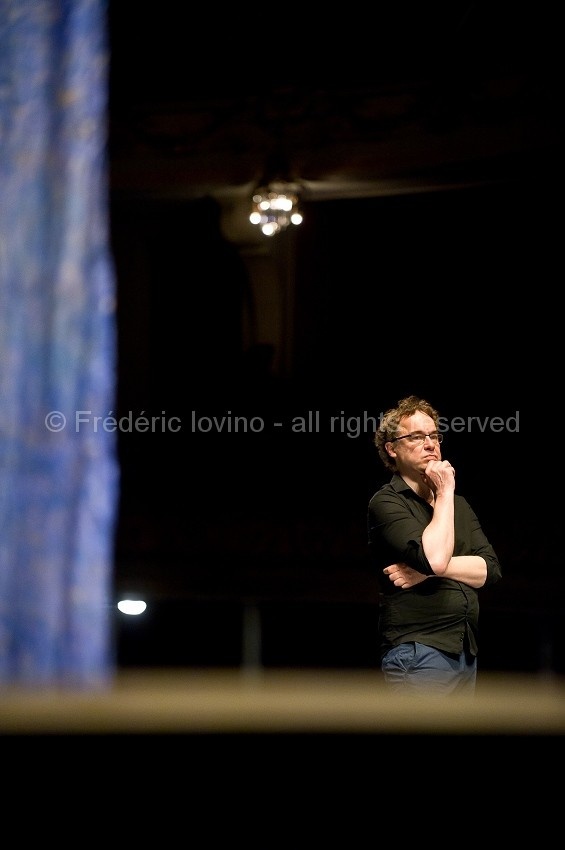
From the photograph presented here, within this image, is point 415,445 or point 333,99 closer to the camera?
point 415,445

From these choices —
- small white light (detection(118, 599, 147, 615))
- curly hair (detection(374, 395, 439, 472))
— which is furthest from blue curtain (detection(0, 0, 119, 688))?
curly hair (detection(374, 395, 439, 472))

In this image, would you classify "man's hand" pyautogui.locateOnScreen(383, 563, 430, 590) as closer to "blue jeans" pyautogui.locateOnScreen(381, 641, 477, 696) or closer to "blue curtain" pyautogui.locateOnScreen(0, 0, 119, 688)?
"blue jeans" pyautogui.locateOnScreen(381, 641, 477, 696)

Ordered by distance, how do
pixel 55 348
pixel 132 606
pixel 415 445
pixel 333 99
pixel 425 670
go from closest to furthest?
pixel 425 670 → pixel 415 445 → pixel 55 348 → pixel 132 606 → pixel 333 99

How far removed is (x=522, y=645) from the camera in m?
3.98

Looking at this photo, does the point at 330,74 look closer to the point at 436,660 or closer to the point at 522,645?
the point at 522,645

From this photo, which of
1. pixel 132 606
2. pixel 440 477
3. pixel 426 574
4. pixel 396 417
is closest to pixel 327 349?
pixel 132 606

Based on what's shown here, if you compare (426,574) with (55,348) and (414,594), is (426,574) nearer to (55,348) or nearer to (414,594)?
(414,594)

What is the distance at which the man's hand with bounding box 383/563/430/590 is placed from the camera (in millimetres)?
1865

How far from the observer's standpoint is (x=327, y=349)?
450 centimetres

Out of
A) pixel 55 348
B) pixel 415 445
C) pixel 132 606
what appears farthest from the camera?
pixel 132 606

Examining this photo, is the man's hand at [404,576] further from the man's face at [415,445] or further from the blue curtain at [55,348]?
the blue curtain at [55,348]

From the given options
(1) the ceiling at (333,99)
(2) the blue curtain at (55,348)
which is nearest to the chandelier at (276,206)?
(1) the ceiling at (333,99)

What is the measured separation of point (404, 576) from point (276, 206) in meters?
3.11
